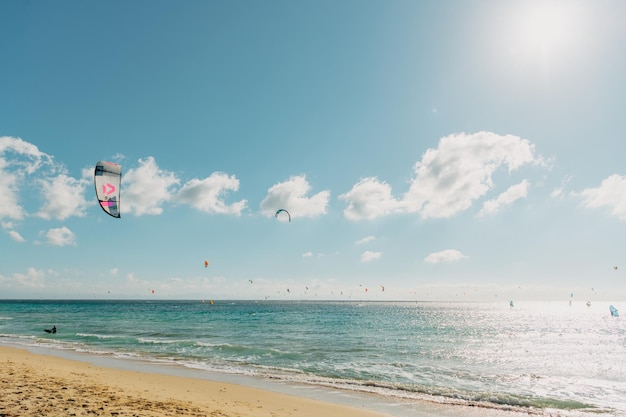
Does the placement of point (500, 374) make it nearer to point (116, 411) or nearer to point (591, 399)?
Answer: point (591, 399)

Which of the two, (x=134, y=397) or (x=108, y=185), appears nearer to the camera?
(x=134, y=397)

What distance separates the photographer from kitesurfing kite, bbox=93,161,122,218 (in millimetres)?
12062

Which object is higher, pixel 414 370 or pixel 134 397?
pixel 134 397

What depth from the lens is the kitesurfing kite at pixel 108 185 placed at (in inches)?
475

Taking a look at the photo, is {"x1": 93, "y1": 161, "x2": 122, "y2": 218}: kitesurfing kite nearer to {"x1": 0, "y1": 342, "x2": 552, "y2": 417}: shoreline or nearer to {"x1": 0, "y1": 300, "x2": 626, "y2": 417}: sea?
{"x1": 0, "y1": 342, "x2": 552, "y2": 417}: shoreline

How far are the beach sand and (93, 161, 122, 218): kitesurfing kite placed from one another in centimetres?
505

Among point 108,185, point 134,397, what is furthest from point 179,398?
point 108,185

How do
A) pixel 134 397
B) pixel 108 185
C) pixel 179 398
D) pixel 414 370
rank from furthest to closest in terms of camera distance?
pixel 414 370 → pixel 108 185 → pixel 179 398 → pixel 134 397

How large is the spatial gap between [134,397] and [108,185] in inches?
254

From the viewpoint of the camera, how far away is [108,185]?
40.9ft

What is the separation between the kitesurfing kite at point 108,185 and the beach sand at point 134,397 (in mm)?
5048

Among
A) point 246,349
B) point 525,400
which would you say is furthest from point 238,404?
point 246,349

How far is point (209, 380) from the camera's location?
1548 cm

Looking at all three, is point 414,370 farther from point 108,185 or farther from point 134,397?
point 108,185
